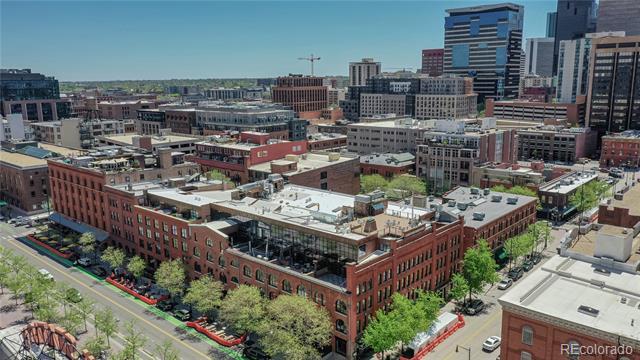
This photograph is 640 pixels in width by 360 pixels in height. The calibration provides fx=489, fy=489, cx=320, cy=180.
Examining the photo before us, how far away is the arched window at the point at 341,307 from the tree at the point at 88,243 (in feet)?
205

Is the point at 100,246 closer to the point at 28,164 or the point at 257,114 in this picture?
the point at 28,164

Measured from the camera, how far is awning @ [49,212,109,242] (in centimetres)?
10762

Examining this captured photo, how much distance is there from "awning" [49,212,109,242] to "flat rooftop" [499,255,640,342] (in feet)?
285

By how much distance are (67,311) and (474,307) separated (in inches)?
2653

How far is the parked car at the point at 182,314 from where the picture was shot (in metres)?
78.3

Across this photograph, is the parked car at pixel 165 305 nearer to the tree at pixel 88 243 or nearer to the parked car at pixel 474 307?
the tree at pixel 88 243

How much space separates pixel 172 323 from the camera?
77.4 meters

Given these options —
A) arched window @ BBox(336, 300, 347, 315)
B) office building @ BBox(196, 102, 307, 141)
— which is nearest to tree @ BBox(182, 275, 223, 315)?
arched window @ BBox(336, 300, 347, 315)

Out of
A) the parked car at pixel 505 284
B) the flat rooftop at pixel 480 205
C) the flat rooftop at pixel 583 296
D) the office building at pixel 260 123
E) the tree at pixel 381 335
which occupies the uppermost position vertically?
the office building at pixel 260 123

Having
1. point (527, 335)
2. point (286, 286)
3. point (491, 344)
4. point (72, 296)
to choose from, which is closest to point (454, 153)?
point (491, 344)

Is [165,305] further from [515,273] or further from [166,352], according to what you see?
[515,273]

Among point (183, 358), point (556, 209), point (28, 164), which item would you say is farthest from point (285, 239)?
point (28, 164)

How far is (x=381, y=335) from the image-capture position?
202 ft

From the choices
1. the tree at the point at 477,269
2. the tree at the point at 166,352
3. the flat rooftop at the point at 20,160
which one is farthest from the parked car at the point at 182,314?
the flat rooftop at the point at 20,160
